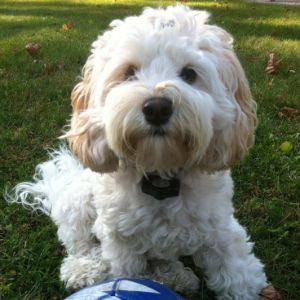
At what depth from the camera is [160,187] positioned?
293 cm

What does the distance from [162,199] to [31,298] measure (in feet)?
3.16

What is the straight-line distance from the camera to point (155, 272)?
3367 millimetres

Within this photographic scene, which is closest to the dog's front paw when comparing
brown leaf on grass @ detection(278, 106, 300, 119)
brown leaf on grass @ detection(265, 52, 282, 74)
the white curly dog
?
the white curly dog

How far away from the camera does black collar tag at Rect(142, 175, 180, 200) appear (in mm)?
2928

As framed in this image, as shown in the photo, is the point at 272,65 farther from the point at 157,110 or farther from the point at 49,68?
the point at 157,110

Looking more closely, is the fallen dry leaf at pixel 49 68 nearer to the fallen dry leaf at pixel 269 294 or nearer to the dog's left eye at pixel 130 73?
the dog's left eye at pixel 130 73

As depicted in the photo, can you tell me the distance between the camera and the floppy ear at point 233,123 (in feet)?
9.14

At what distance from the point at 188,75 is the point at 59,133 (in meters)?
2.61

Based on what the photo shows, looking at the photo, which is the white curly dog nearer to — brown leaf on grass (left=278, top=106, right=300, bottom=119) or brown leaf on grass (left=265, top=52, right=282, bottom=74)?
brown leaf on grass (left=278, top=106, right=300, bottom=119)

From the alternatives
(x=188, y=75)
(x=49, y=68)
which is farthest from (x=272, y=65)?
(x=188, y=75)

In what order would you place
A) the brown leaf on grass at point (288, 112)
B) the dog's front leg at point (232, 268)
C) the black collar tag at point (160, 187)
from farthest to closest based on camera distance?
the brown leaf on grass at point (288, 112) < the dog's front leg at point (232, 268) < the black collar tag at point (160, 187)

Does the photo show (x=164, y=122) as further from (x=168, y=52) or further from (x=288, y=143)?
(x=288, y=143)

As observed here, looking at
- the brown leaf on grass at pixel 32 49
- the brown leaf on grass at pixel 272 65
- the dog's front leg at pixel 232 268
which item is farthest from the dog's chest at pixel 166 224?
the brown leaf on grass at pixel 32 49

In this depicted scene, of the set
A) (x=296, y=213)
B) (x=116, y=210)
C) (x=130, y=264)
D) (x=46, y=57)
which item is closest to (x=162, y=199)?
(x=116, y=210)
